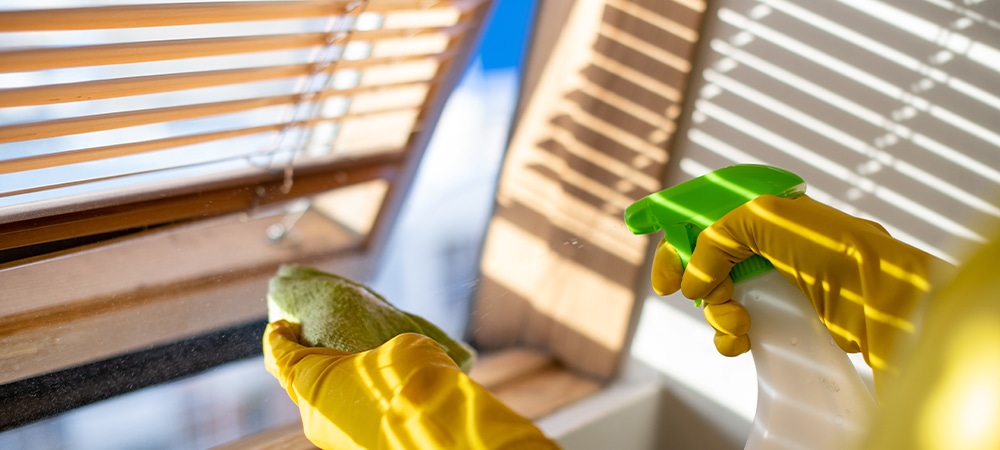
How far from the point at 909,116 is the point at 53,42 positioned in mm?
1066

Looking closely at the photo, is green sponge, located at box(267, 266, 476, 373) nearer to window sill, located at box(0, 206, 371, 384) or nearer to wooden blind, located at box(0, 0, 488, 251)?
window sill, located at box(0, 206, 371, 384)

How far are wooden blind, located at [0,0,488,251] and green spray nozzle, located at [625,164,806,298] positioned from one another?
574 millimetres

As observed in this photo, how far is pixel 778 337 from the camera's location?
0.71m

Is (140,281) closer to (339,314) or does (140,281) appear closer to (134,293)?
(134,293)

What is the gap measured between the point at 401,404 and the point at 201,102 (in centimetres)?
67

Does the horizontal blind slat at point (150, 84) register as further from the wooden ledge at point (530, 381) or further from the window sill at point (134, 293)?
the wooden ledge at point (530, 381)

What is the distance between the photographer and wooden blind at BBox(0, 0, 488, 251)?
33.6 inches

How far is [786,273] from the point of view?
689 millimetres

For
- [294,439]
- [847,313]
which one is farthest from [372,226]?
[847,313]

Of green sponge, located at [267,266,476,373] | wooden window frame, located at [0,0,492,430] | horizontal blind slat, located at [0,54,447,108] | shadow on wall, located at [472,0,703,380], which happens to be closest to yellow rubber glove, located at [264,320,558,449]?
green sponge, located at [267,266,476,373]

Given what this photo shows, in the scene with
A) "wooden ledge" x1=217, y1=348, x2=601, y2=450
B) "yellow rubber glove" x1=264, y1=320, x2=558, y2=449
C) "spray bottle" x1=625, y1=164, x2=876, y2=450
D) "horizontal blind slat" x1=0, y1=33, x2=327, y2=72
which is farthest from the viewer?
"wooden ledge" x1=217, y1=348, x2=601, y2=450

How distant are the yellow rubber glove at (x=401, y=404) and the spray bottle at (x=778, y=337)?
27 centimetres

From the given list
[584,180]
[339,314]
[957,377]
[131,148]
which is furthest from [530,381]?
[957,377]

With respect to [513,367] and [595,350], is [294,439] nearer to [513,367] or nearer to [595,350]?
[513,367]
